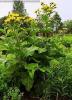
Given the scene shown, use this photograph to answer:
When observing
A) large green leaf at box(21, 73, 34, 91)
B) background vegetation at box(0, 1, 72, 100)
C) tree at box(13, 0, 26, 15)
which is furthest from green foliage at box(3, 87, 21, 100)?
tree at box(13, 0, 26, 15)

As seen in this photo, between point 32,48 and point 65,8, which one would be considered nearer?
point 32,48

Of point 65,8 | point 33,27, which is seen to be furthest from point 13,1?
point 33,27

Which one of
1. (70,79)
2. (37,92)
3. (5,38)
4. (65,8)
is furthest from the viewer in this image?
(65,8)

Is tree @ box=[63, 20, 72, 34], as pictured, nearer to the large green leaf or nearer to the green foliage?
the large green leaf

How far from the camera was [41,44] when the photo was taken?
623cm

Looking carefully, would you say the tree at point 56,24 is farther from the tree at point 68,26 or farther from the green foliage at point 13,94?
the green foliage at point 13,94

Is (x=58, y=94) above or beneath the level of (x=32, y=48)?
beneath

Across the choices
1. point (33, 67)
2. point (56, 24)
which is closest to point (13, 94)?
point (33, 67)

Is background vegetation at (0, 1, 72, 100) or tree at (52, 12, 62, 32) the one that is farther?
tree at (52, 12, 62, 32)

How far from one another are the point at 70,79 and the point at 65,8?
1980 cm

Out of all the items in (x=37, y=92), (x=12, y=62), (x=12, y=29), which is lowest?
(x=37, y=92)

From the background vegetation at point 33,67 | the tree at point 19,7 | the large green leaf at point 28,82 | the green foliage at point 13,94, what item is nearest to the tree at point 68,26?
the tree at point 19,7

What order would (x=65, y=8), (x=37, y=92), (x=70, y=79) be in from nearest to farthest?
1. (x=70, y=79)
2. (x=37, y=92)
3. (x=65, y=8)

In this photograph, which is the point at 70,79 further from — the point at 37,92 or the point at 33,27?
the point at 33,27
